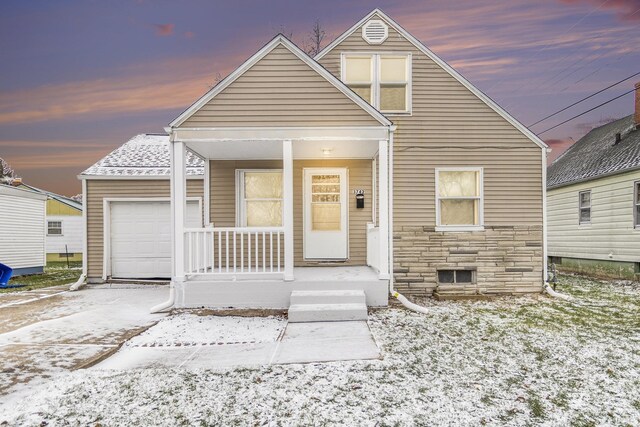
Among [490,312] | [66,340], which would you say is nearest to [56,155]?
[66,340]

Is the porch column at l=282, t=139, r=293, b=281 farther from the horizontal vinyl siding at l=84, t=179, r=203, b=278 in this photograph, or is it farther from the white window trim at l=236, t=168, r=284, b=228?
the horizontal vinyl siding at l=84, t=179, r=203, b=278

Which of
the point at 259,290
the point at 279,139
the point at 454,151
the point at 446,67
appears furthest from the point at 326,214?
the point at 446,67

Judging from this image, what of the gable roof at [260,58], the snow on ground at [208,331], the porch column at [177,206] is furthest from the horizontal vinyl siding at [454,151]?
the porch column at [177,206]

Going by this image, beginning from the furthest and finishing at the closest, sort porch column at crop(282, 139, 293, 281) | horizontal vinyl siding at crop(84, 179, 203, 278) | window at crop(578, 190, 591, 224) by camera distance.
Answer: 1. window at crop(578, 190, 591, 224)
2. horizontal vinyl siding at crop(84, 179, 203, 278)
3. porch column at crop(282, 139, 293, 281)

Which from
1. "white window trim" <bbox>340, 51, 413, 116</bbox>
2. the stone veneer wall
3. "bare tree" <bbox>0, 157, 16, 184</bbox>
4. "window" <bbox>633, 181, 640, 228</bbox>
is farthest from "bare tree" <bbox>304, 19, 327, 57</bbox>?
"bare tree" <bbox>0, 157, 16, 184</bbox>

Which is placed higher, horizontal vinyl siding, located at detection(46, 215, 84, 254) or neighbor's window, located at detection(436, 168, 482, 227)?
neighbor's window, located at detection(436, 168, 482, 227)

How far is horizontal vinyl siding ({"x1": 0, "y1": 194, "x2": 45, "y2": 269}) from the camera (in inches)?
499

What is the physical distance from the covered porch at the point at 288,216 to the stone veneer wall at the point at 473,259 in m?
0.93

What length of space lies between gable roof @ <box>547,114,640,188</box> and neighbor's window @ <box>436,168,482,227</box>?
19.6 feet

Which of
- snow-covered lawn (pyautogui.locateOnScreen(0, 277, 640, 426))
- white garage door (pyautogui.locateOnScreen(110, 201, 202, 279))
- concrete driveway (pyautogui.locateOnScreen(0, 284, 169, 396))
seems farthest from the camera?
white garage door (pyautogui.locateOnScreen(110, 201, 202, 279))

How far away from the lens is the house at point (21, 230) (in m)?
12.7

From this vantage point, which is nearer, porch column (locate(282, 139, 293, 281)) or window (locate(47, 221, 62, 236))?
porch column (locate(282, 139, 293, 281))

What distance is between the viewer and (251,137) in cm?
672

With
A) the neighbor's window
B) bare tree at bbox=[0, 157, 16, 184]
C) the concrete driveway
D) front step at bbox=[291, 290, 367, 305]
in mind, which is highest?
bare tree at bbox=[0, 157, 16, 184]
